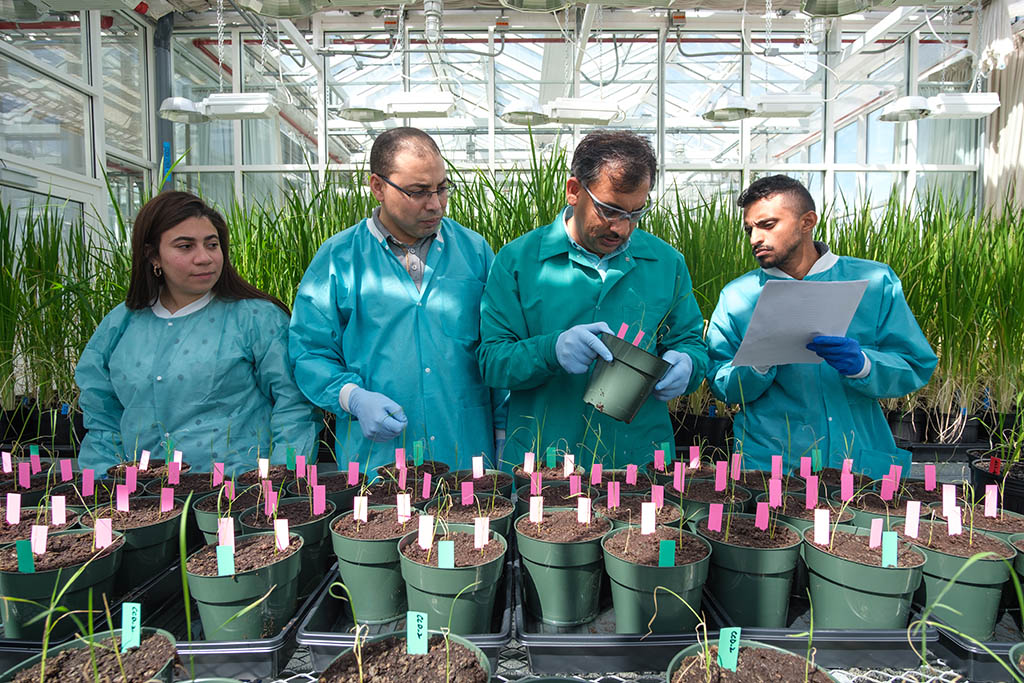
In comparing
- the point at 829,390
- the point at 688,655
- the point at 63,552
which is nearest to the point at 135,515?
the point at 63,552

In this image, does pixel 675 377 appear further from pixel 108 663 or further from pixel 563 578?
pixel 108 663

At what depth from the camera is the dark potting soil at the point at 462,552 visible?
89 centimetres

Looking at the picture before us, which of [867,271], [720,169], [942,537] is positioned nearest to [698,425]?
[867,271]

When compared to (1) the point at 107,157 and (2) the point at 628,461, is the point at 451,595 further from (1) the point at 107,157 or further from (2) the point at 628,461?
(1) the point at 107,157

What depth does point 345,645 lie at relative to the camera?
2.62 ft

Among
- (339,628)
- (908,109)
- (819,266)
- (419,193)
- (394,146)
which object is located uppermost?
(908,109)

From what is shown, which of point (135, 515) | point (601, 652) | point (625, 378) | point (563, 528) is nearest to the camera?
point (601, 652)

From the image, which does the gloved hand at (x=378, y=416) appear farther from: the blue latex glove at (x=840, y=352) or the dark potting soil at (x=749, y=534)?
the blue latex glove at (x=840, y=352)

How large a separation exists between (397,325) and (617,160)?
2.15 ft

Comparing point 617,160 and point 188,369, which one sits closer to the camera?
point 617,160

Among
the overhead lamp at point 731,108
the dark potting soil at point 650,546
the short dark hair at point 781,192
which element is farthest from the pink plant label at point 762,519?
the overhead lamp at point 731,108

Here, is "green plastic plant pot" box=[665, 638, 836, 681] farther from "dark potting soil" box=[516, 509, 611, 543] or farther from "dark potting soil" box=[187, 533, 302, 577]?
"dark potting soil" box=[187, 533, 302, 577]

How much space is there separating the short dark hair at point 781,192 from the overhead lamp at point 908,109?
433cm

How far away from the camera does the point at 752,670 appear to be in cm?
72
